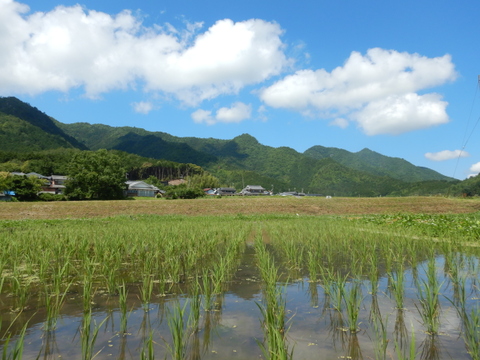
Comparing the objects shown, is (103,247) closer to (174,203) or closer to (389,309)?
(389,309)

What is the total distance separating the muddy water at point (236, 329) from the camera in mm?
2799

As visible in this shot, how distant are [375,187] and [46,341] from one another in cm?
11845

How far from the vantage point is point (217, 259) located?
689cm

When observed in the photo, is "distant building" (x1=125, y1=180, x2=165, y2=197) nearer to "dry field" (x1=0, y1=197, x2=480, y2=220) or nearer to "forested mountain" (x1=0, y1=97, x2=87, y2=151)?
"dry field" (x1=0, y1=197, x2=480, y2=220)

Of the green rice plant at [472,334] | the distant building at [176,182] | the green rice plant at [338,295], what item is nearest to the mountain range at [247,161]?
the distant building at [176,182]

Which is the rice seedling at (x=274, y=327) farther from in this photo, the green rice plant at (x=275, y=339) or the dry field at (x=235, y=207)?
the dry field at (x=235, y=207)

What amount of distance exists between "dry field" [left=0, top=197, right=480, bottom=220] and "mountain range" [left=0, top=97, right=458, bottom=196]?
53.8 metres

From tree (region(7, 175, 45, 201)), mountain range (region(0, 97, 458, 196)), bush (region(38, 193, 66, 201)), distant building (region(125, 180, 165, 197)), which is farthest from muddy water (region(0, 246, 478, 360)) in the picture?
mountain range (region(0, 97, 458, 196))

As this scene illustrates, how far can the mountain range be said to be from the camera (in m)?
103

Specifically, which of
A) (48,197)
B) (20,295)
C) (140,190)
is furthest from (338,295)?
(140,190)

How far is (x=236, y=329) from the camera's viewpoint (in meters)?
3.32

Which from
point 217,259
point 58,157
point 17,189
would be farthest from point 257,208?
point 58,157

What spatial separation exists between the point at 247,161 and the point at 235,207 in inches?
5879

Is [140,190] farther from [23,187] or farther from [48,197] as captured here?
[23,187]
